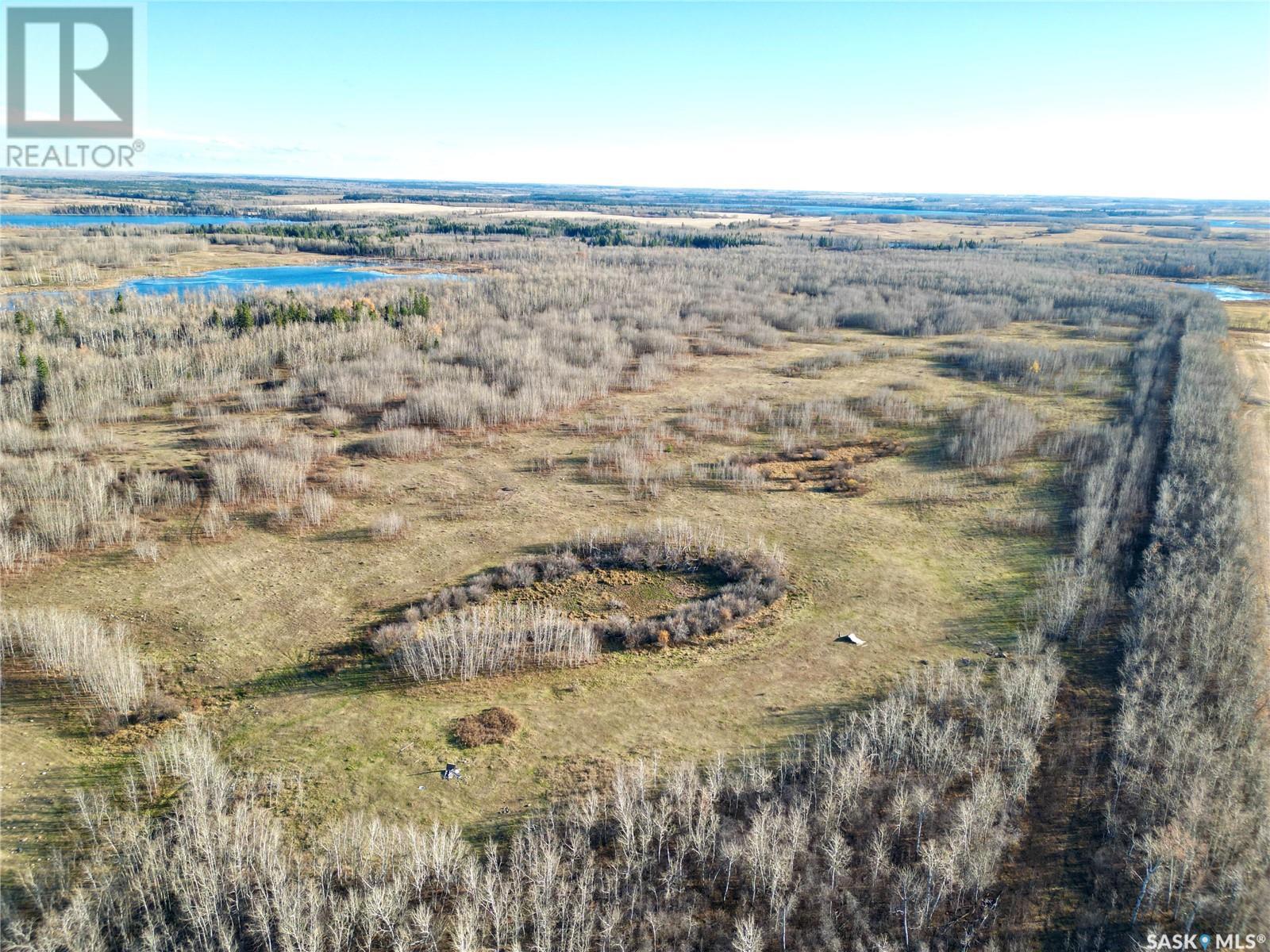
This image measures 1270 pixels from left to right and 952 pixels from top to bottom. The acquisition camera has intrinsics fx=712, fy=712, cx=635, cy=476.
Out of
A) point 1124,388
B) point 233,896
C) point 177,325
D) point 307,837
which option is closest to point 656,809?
point 307,837

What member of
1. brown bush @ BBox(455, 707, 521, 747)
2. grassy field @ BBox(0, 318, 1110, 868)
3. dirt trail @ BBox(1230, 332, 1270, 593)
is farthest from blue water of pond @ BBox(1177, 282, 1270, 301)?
brown bush @ BBox(455, 707, 521, 747)

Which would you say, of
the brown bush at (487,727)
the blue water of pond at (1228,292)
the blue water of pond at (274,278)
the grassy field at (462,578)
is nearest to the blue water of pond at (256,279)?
the blue water of pond at (274,278)

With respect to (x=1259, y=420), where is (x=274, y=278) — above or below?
above

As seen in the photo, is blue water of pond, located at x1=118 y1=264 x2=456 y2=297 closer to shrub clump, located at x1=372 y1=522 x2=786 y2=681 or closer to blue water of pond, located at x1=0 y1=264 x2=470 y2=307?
blue water of pond, located at x1=0 y1=264 x2=470 y2=307

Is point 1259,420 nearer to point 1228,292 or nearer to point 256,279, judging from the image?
point 1228,292

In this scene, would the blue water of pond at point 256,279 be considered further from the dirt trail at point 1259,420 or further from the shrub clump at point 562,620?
the dirt trail at point 1259,420

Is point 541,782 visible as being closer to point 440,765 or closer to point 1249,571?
point 440,765

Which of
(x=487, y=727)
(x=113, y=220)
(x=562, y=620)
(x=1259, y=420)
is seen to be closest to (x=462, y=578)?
(x=562, y=620)
